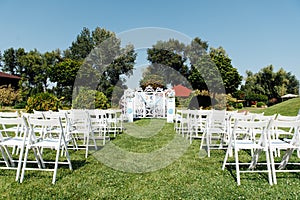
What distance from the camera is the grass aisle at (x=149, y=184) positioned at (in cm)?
327

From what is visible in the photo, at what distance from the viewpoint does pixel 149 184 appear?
146 inches

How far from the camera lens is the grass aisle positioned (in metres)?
3.27

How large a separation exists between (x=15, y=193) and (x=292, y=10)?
608 inches

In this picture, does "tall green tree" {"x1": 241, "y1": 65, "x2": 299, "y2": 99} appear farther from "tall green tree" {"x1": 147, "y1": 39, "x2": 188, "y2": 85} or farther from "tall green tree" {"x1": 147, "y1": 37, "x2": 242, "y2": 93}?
"tall green tree" {"x1": 147, "y1": 39, "x2": 188, "y2": 85}

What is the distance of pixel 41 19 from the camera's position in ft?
56.2

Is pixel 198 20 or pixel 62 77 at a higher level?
pixel 198 20

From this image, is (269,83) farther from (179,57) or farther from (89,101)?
(89,101)

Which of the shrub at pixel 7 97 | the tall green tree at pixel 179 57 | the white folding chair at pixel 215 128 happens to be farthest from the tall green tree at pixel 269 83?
the white folding chair at pixel 215 128

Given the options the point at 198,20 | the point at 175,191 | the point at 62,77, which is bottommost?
the point at 175,191

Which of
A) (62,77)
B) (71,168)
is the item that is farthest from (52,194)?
(62,77)

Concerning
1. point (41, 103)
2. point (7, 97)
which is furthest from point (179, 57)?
point (41, 103)

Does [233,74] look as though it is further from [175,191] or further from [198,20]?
[175,191]

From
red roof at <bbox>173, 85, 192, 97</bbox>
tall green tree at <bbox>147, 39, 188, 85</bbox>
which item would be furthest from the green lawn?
tall green tree at <bbox>147, 39, 188, 85</bbox>

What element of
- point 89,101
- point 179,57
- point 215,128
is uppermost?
point 179,57
